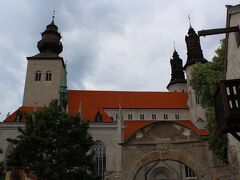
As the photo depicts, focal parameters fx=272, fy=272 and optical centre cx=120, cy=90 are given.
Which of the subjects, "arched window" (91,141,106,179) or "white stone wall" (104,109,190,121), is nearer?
"arched window" (91,141,106,179)

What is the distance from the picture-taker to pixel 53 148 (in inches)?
682

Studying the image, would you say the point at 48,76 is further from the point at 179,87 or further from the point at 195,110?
the point at 179,87

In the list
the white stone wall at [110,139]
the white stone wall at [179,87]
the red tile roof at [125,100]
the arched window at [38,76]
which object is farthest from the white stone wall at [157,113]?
the arched window at [38,76]

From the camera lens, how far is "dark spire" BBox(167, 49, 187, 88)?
5069 cm

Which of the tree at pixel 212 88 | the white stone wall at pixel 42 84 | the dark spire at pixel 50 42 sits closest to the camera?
the tree at pixel 212 88

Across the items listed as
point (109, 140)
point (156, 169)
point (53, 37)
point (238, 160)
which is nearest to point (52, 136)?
point (238, 160)

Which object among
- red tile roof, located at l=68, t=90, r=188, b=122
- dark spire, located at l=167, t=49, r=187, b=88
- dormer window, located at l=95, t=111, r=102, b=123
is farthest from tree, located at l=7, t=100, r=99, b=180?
dark spire, located at l=167, t=49, r=187, b=88

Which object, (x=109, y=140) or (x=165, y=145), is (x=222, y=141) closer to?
(x=165, y=145)

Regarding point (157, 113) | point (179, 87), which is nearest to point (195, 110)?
point (157, 113)

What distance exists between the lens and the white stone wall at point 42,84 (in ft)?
125

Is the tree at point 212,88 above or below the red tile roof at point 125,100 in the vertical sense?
below

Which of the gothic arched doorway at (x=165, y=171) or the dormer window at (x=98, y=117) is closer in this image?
the dormer window at (x=98, y=117)

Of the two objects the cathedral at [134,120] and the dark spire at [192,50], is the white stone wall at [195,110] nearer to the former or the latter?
the cathedral at [134,120]

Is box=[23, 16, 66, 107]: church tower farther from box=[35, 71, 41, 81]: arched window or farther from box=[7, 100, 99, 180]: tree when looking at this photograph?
box=[7, 100, 99, 180]: tree
